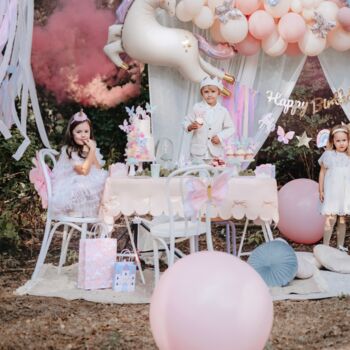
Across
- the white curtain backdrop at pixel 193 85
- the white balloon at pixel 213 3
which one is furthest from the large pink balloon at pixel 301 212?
the white balloon at pixel 213 3

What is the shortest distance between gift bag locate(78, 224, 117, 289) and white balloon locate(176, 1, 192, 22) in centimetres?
269

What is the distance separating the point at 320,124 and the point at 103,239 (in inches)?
174

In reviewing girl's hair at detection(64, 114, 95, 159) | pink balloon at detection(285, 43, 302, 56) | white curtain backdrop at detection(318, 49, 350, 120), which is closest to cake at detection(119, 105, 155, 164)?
girl's hair at detection(64, 114, 95, 159)

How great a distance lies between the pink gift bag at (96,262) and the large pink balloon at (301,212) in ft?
7.26

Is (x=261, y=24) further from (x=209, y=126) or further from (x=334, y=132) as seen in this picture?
(x=334, y=132)

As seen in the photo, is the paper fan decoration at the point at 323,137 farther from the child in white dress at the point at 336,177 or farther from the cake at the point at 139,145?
the cake at the point at 139,145

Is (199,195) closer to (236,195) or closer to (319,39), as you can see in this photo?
(236,195)

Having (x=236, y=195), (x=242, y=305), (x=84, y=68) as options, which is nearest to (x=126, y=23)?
(x=84, y=68)

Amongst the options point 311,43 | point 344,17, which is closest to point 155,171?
point 311,43

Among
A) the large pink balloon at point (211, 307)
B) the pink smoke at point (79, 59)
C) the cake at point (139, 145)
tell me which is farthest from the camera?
the pink smoke at point (79, 59)

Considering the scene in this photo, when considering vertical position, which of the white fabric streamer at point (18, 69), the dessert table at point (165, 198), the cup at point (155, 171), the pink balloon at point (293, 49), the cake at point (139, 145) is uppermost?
the pink balloon at point (293, 49)

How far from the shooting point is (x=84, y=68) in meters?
7.82

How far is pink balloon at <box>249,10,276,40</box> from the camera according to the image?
630 centimetres

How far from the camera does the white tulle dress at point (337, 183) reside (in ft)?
18.9
